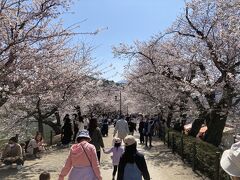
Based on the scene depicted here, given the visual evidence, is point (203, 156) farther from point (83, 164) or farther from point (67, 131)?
point (67, 131)

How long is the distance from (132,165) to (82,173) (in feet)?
2.79

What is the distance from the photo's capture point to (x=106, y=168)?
13375 mm

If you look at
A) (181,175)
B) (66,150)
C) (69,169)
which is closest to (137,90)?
(66,150)

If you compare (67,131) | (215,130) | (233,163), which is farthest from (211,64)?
(233,163)

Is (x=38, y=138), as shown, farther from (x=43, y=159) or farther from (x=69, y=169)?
(x=69, y=169)

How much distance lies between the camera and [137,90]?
106 feet

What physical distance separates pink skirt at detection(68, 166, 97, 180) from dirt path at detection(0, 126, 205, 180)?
5015mm

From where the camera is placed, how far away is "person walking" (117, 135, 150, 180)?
255 inches

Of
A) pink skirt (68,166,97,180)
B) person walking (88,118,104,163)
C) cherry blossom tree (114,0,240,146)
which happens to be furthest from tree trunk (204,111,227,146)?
pink skirt (68,166,97,180)

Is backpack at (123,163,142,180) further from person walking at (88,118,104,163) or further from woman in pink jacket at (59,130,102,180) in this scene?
person walking at (88,118,104,163)

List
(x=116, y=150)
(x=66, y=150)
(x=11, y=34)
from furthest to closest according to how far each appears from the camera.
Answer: (x=66, y=150), (x=116, y=150), (x=11, y=34)

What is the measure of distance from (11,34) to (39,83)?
3.36 m

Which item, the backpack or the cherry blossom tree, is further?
the cherry blossom tree

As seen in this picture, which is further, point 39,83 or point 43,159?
point 43,159
